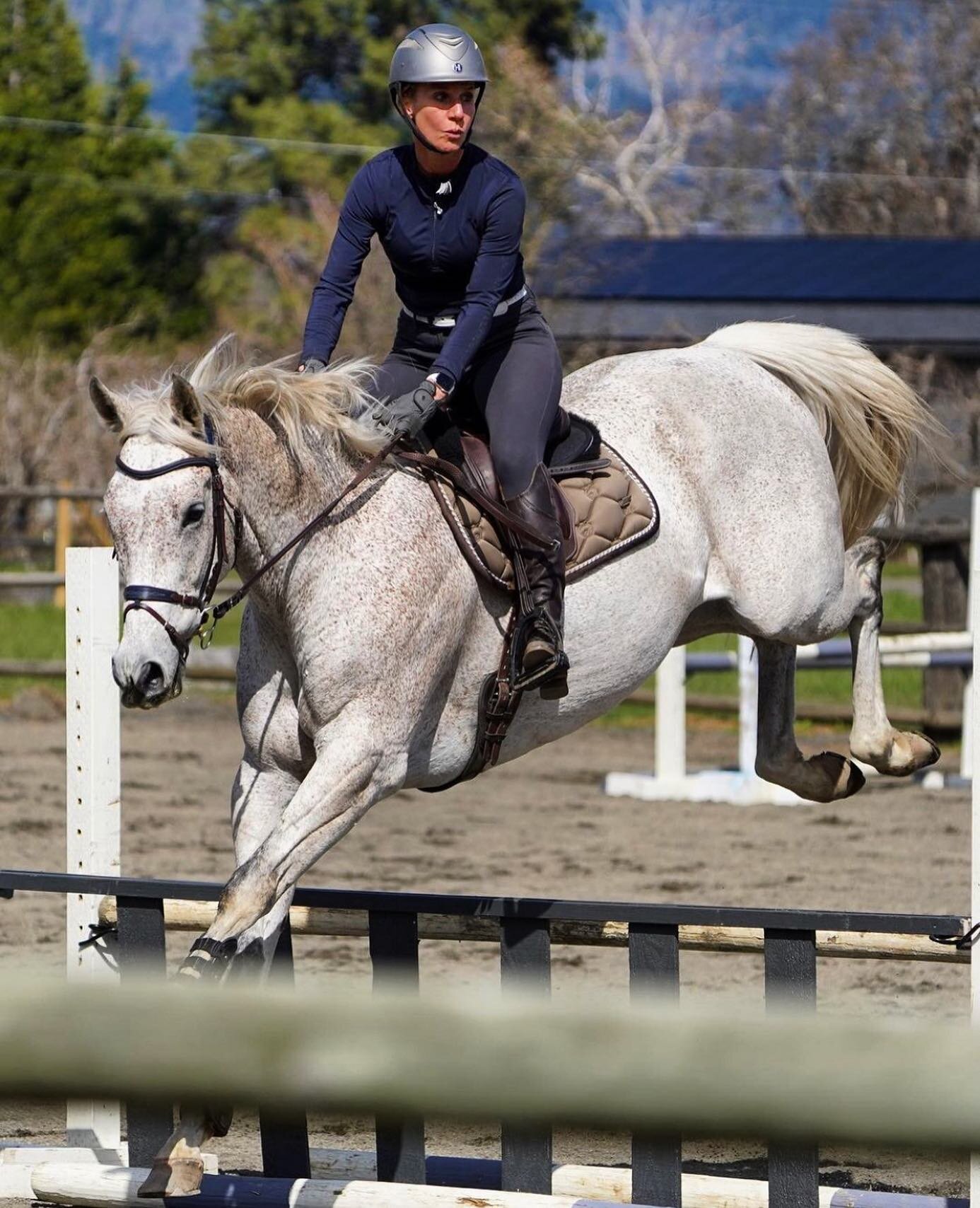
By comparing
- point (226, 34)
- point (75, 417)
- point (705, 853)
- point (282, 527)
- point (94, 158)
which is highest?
point (226, 34)

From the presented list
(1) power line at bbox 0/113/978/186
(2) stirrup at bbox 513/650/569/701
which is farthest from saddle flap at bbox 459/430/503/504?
(1) power line at bbox 0/113/978/186

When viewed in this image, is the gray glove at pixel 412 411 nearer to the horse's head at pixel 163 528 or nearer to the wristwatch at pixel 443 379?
the wristwatch at pixel 443 379

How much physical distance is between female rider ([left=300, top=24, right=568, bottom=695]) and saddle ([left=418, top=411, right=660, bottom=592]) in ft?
0.17

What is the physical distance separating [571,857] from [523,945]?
4.55 m

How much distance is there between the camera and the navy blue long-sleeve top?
3803mm

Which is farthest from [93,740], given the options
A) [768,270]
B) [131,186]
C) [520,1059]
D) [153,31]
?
[153,31]

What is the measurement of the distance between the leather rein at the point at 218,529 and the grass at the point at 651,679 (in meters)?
8.38

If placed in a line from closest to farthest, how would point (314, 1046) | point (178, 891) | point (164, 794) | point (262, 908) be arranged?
1. point (314, 1046)
2. point (262, 908)
3. point (178, 891)
4. point (164, 794)

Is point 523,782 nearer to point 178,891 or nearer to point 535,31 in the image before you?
point 178,891

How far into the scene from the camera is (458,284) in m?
3.98

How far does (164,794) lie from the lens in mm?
9820

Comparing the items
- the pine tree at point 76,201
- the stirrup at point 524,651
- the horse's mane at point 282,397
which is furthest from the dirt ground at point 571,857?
the pine tree at point 76,201

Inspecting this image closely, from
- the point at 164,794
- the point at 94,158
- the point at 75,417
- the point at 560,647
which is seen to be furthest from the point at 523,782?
the point at 94,158

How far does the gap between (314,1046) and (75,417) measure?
83.9 ft
